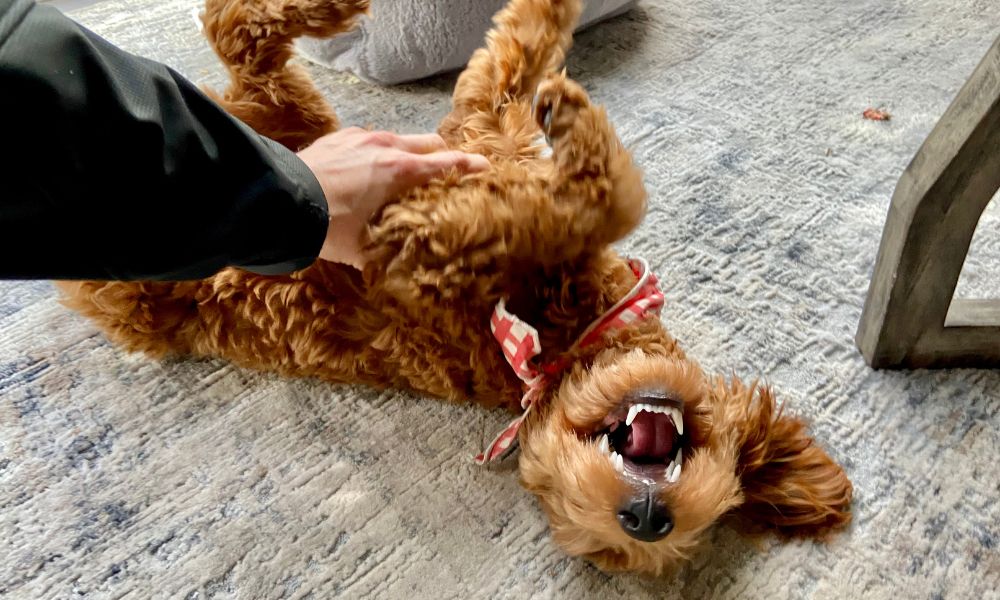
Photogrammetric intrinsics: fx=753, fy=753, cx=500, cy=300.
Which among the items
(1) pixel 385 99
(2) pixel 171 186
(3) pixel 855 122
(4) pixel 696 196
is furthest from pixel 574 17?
(2) pixel 171 186

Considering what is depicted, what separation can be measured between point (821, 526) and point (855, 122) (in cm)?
97

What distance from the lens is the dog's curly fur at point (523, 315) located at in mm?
1002

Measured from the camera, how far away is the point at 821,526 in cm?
108

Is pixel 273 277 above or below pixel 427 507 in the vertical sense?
above

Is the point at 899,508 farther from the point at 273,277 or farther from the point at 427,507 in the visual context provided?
the point at 273,277

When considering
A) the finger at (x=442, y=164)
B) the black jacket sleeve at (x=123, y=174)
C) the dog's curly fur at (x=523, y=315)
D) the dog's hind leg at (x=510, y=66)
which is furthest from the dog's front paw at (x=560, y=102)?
the black jacket sleeve at (x=123, y=174)

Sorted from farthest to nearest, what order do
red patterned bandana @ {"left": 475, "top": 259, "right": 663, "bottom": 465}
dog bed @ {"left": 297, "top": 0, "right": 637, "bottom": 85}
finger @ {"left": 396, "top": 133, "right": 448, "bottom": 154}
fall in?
1. dog bed @ {"left": 297, "top": 0, "right": 637, "bottom": 85}
2. finger @ {"left": 396, "top": 133, "right": 448, "bottom": 154}
3. red patterned bandana @ {"left": 475, "top": 259, "right": 663, "bottom": 465}

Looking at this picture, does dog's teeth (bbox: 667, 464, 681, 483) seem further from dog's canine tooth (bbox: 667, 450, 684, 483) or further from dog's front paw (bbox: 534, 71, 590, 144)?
dog's front paw (bbox: 534, 71, 590, 144)

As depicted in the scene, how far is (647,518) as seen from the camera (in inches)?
35.8

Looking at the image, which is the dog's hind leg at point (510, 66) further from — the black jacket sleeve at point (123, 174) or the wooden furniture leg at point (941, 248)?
the wooden furniture leg at point (941, 248)

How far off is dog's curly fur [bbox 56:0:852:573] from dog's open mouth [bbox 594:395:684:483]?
0.06ft

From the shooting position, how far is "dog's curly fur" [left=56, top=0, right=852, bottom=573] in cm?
100

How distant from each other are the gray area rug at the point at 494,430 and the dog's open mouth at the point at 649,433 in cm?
22

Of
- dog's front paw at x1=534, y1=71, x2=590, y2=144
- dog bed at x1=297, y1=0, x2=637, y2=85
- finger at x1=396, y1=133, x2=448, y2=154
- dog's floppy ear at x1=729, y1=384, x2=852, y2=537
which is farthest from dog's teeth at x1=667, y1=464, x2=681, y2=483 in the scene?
dog bed at x1=297, y1=0, x2=637, y2=85
